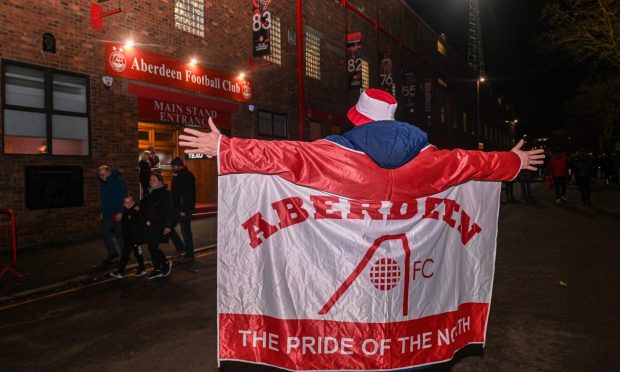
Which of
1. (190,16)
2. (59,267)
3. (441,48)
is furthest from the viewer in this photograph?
(441,48)

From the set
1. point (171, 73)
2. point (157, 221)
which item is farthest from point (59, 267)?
point (171, 73)

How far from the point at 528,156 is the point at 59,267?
7.70 metres

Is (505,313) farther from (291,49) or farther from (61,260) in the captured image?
(291,49)

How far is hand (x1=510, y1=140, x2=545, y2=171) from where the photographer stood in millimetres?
3049

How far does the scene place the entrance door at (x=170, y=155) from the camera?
1384 centimetres

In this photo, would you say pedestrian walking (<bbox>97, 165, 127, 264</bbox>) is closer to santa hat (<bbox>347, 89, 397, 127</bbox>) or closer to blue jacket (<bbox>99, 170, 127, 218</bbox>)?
blue jacket (<bbox>99, 170, 127, 218</bbox>)

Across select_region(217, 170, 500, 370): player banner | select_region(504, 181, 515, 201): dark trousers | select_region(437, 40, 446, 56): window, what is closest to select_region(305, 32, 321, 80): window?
select_region(504, 181, 515, 201): dark trousers

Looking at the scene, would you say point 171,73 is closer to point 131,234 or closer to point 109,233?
point 109,233

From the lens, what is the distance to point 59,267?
793 cm

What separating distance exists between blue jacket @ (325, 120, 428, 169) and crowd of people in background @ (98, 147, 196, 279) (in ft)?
17.4

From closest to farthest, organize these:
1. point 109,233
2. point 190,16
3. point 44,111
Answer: point 109,233 < point 44,111 < point 190,16

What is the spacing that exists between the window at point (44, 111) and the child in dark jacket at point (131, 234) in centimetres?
423

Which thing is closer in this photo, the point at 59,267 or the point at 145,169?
the point at 59,267

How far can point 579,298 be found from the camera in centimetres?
565
